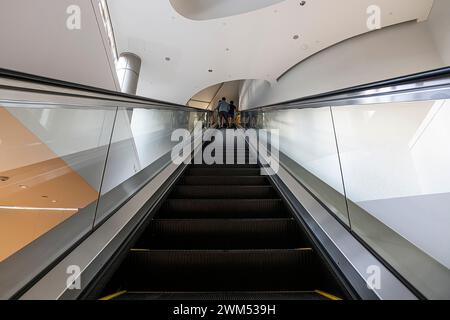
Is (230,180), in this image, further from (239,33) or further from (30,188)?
(239,33)

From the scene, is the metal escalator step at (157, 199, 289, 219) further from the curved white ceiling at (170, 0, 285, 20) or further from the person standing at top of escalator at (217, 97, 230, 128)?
the person standing at top of escalator at (217, 97, 230, 128)

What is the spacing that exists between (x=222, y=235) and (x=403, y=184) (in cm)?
153

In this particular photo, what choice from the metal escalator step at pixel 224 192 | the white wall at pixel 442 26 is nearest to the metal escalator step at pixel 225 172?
the metal escalator step at pixel 224 192

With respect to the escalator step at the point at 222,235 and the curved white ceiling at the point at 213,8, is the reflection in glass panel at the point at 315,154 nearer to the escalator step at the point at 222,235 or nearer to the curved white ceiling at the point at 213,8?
the escalator step at the point at 222,235

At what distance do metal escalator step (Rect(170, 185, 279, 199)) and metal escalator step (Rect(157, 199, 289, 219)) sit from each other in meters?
0.37

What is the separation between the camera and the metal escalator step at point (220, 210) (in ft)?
7.15

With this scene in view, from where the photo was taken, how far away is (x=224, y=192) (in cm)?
261

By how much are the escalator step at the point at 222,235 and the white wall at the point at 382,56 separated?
5.70 m

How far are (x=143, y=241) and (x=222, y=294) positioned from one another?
79 centimetres

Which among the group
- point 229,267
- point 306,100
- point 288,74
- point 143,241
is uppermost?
point 288,74

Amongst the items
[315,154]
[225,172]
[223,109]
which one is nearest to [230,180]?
[225,172]

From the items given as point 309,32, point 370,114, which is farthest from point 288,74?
point 370,114

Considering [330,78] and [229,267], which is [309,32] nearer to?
[330,78]

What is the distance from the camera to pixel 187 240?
1.73 meters
